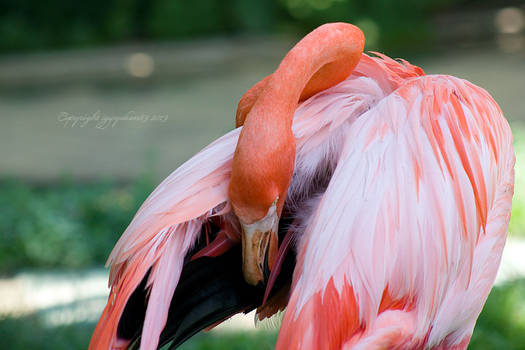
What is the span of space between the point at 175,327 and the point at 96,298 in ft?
4.45

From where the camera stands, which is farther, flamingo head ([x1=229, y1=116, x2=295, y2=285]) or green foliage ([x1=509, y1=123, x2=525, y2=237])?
green foliage ([x1=509, y1=123, x2=525, y2=237])

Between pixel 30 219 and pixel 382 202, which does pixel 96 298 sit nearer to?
pixel 30 219

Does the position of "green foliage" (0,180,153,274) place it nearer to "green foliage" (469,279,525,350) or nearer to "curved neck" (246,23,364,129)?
"green foliage" (469,279,525,350)

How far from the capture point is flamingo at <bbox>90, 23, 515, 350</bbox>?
1.43 m

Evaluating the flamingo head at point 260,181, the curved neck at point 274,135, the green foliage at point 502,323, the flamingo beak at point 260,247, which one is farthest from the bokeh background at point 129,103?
the curved neck at point 274,135

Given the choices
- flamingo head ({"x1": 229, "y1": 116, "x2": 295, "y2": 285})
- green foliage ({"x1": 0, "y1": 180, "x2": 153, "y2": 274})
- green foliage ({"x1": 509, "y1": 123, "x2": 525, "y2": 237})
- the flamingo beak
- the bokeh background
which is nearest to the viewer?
flamingo head ({"x1": 229, "y1": 116, "x2": 295, "y2": 285})

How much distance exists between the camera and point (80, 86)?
6.95 m

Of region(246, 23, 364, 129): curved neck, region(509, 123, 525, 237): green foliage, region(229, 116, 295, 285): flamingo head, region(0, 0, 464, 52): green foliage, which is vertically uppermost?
region(0, 0, 464, 52): green foliage

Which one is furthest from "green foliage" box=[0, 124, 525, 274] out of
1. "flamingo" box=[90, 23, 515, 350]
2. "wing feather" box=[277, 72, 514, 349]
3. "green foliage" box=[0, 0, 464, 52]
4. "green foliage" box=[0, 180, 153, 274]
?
"green foliage" box=[0, 0, 464, 52]

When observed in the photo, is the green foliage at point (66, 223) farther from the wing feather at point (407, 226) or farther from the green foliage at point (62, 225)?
the wing feather at point (407, 226)

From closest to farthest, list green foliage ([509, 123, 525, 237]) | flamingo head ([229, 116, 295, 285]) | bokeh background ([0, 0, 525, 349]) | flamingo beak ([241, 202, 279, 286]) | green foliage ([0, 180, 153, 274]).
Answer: flamingo head ([229, 116, 295, 285])
flamingo beak ([241, 202, 279, 286])
bokeh background ([0, 0, 525, 349])
green foliage ([0, 180, 153, 274])
green foliage ([509, 123, 525, 237])

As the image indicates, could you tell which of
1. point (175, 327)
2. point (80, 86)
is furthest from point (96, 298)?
point (80, 86)

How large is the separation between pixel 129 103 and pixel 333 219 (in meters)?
5.04

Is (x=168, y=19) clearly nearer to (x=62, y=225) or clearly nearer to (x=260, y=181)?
(x=62, y=225)
